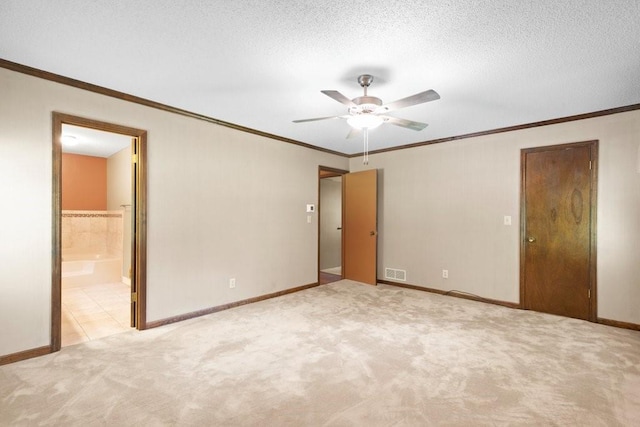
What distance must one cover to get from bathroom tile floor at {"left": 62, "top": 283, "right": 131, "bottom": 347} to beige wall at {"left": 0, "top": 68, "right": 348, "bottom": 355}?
1.43 ft

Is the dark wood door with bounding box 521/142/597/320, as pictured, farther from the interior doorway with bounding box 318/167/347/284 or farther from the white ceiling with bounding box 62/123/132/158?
the white ceiling with bounding box 62/123/132/158

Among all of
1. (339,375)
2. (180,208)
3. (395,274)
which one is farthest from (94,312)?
(395,274)

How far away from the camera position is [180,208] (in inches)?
141

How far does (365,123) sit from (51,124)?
266cm

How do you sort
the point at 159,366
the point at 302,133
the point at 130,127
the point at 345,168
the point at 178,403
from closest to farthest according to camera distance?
the point at 178,403
the point at 159,366
the point at 130,127
the point at 302,133
the point at 345,168

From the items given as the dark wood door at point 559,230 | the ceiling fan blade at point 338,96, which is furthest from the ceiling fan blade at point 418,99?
the dark wood door at point 559,230

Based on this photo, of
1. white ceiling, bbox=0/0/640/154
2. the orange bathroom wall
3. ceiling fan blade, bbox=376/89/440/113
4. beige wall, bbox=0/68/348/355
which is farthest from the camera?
the orange bathroom wall

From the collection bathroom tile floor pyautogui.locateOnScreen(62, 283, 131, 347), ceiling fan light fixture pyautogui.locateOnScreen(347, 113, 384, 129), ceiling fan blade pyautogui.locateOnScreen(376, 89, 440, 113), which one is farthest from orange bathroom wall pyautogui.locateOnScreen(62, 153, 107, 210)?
ceiling fan blade pyautogui.locateOnScreen(376, 89, 440, 113)

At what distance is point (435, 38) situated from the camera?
2119mm

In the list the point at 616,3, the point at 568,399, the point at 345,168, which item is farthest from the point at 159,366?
the point at 345,168

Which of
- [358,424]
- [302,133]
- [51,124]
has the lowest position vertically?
[358,424]

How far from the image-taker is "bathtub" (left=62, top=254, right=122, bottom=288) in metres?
5.13

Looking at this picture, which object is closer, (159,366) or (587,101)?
(159,366)

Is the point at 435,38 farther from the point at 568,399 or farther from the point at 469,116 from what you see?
the point at 568,399
